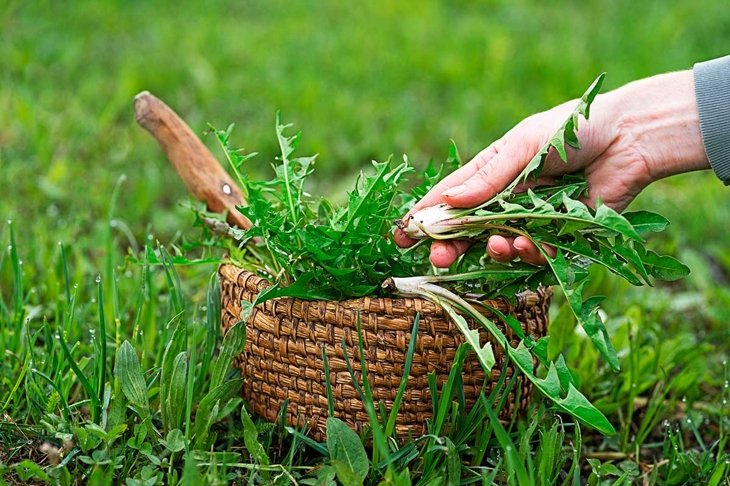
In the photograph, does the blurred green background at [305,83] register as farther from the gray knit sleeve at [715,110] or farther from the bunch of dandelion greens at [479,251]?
the bunch of dandelion greens at [479,251]

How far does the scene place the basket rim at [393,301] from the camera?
1780 millimetres

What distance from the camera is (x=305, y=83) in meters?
4.57

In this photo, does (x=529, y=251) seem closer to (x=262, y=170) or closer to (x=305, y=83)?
(x=262, y=170)

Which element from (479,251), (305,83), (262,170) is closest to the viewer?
(479,251)

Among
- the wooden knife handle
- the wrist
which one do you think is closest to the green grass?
the wooden knife handle

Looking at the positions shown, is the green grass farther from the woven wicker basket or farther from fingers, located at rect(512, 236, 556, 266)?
fingers, located at rect(512, 236, 556, 266)

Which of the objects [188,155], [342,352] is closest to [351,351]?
[342,352]

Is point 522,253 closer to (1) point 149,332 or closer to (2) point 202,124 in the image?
(1) point 149,332

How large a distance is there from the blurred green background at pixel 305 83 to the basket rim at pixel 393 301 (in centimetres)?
94

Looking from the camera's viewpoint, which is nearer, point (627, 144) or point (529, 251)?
point (529, 251)

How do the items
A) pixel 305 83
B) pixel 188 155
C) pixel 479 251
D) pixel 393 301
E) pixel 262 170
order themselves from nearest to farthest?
pixel 393 301 < pixel 479 251 < pixel 188 155 < pixel 262 170 < pixel 305 83

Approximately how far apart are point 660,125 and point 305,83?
9.19ft

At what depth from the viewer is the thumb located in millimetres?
1854

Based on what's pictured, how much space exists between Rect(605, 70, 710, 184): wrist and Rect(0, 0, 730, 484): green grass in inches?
20.9
